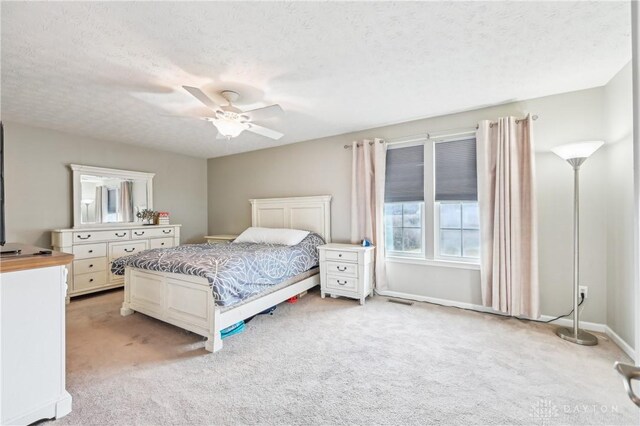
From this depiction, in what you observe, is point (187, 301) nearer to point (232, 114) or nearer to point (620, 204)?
point (232, 114)

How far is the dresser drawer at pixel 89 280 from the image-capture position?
3.61 m

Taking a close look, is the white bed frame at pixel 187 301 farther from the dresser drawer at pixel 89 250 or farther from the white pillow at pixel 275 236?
the dresser drawer at pixel 89 250

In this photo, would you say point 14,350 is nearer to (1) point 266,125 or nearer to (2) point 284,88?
(2) point 284,88

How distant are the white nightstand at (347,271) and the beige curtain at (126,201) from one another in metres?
3.34

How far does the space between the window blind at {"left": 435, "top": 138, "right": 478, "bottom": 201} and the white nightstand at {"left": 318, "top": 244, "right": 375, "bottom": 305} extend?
120 centimetres

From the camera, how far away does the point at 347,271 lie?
3459mm

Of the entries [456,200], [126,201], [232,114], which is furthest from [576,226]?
[126,201]

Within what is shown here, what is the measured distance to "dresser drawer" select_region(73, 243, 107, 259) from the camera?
12.0 ft

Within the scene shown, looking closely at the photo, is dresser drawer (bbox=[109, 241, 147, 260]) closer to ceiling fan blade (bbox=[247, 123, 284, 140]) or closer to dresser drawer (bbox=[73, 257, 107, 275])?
dresser drawer (bbox=[73, 257, 107, 275])

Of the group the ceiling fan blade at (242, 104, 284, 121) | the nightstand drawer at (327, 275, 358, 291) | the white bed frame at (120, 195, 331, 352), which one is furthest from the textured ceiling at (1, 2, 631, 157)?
the nightstand drawer at (327, 275, 358, 291)

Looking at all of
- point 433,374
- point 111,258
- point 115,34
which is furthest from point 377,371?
point 111,258

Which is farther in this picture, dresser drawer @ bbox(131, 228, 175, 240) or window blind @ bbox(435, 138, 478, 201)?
dresser drawer @ bbox(131, 228, 175, 240)

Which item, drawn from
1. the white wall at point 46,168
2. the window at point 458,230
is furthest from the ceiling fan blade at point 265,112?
Result: the white wall at point 46,168

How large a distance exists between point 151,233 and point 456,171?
4.74m
